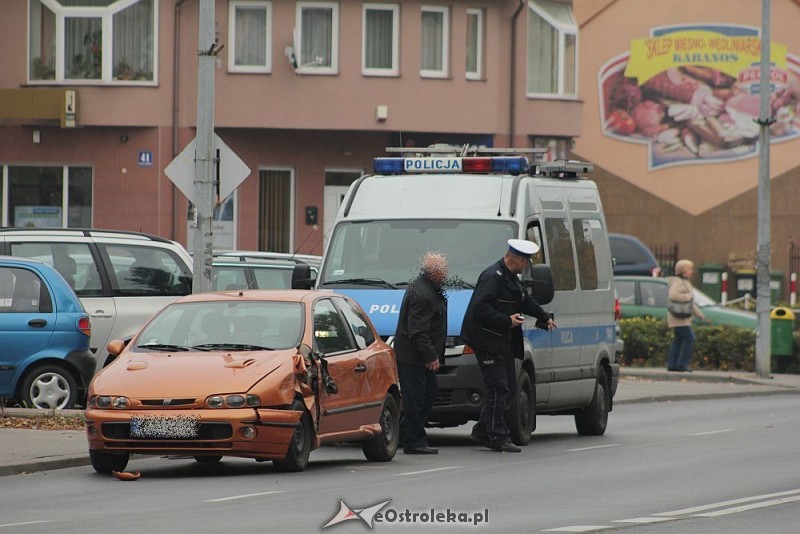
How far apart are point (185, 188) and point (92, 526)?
8.74 metres

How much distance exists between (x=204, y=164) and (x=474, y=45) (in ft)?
63.2

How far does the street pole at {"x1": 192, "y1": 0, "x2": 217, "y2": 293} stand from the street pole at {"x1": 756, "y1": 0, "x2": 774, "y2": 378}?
12772mm

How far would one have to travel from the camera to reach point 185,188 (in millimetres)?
18453

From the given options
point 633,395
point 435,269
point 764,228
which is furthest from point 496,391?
point 764,228

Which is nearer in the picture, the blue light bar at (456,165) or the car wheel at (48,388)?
the car wheel at (48,388)

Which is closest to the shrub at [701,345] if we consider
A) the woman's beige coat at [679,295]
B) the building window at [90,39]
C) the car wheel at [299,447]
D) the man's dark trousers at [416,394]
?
the woman's beige coat at [679,295]

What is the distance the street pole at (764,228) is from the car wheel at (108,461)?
17.2 metres

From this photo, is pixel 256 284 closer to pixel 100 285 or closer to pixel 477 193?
pixel 100 285

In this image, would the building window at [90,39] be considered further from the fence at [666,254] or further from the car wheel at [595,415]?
the car wheel at [595,415]

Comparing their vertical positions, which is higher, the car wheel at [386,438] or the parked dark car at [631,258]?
the parked dark car at [631,258]

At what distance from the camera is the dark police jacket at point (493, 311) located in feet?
50.7

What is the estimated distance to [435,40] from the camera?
3641 centimetres

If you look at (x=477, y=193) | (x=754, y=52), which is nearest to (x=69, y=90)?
(x=477, y=193)

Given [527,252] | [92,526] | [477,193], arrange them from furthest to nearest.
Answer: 1. [477,193]
2. [527,252]
3. [92,526]
